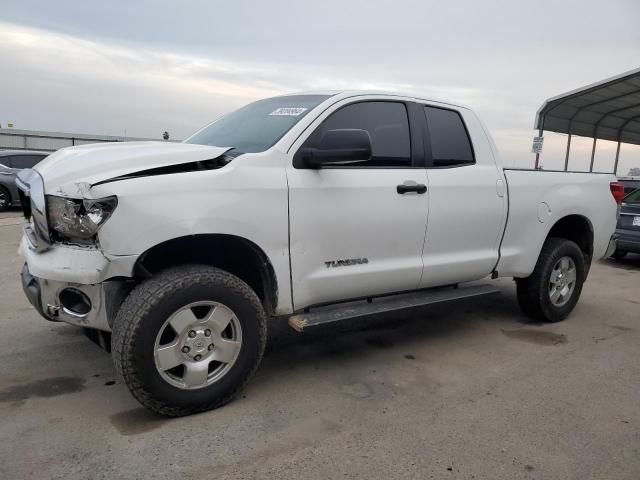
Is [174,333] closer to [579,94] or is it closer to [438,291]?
[438,291]

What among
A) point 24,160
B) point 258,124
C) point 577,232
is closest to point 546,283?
point 577,232

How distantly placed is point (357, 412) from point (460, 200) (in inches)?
72.6

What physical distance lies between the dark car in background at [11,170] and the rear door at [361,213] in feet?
37.5

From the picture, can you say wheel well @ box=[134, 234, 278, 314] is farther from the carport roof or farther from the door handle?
the carport roof

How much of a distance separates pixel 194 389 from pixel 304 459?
75 centimetres

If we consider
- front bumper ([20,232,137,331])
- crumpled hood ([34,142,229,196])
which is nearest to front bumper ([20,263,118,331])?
front bumper ([20,232,137,331])

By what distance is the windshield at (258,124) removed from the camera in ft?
10.9

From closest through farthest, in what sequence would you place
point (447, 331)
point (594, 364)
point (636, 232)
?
point (594, 364) → point (447, 331) → point (636, 232)

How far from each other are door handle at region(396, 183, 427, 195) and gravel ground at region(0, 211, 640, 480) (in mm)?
1265

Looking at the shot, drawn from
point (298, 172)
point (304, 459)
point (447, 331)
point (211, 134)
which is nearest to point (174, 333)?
point (304, 459)

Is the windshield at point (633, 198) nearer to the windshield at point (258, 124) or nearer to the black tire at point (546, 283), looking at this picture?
the black tire at point (546, 283)

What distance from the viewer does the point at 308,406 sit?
3072 mm

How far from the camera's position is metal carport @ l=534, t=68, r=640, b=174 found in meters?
15.4

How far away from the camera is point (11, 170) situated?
41.4ft
